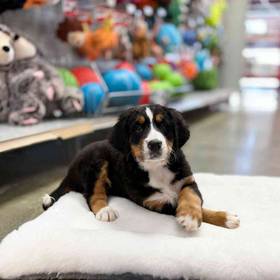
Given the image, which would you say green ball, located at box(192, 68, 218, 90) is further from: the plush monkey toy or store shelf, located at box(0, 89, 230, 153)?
the plush monkey toy

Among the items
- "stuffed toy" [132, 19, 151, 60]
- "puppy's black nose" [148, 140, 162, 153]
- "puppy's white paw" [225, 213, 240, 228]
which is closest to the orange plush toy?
"stuffed toy" [132, 19, 151, 60]

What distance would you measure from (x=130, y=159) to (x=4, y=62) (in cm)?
132

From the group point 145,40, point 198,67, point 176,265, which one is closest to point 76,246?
point 176,265

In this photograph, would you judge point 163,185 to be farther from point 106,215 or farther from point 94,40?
point 94,40

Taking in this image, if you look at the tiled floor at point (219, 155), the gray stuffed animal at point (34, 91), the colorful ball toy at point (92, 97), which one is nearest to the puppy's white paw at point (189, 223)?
the tiled floor at point (219, 155)

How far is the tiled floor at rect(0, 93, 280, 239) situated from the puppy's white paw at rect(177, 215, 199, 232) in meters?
0.74

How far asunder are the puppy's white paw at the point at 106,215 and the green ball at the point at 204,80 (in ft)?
16.7

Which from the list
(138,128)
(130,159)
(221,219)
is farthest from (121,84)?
(221,219)

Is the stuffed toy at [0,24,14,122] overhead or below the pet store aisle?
overhead

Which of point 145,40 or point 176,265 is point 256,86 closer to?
point 145,40

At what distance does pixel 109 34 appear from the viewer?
331 cm

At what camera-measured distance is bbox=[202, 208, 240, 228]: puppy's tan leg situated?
1.49 m

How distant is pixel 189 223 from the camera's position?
1.36 meters

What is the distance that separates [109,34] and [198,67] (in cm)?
313
